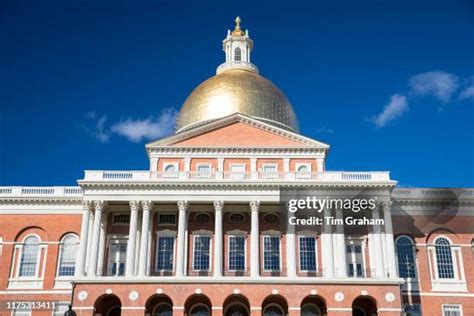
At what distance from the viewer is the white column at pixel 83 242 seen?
42.5 m

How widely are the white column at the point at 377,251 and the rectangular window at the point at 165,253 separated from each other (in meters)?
14.8

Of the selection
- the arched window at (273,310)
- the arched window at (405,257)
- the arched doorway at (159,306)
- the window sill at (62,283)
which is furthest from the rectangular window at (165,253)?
the arched window at (405,257)

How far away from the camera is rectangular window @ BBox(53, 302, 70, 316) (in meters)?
45.0

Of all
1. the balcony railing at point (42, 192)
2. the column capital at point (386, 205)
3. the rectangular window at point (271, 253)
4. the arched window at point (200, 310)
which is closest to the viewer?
the arched window at point (200, 310)

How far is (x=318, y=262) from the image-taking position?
146 feet

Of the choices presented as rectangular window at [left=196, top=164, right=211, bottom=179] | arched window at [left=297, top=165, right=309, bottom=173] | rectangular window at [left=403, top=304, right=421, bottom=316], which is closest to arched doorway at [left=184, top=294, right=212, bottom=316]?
rectangular window at [left=196, top=164, right=211, bottom=179]

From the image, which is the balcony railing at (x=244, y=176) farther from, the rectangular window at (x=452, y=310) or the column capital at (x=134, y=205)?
the rectangular window at (x=452, y=310)

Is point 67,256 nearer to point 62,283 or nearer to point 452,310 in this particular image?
point 62,283

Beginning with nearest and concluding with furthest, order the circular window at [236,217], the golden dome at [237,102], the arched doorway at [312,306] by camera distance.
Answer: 1. the arched doorway at [312,306]
2. the circular window at [236,217]
3. the golden dome at [237,102]

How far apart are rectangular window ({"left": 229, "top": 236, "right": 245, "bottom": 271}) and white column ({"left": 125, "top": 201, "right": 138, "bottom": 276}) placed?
23.6ft

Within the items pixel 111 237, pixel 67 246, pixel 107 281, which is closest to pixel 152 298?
pixel 107 281

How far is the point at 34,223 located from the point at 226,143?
16.6 metres

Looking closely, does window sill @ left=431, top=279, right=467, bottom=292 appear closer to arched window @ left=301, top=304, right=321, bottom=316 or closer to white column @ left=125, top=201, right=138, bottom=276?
arched window @ left=301, top=304, right=321, bottom=316

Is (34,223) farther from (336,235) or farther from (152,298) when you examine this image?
(336,235)
